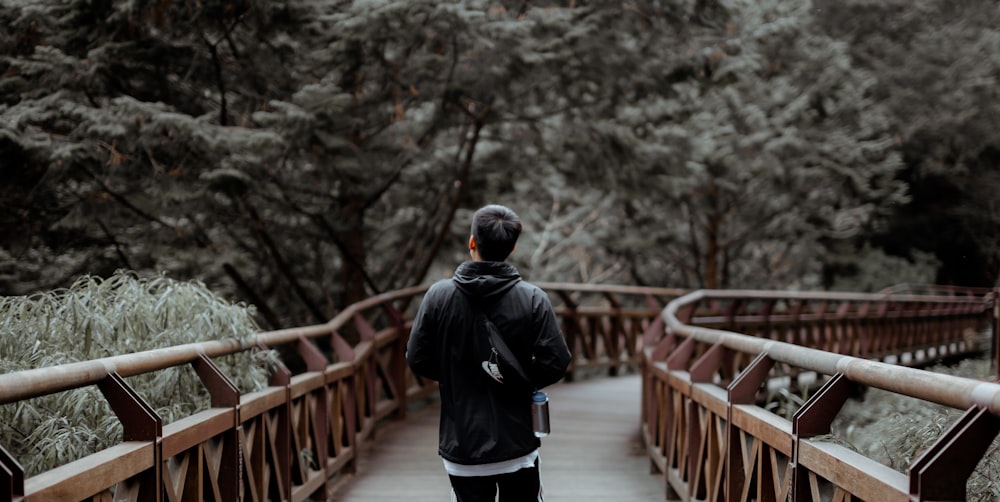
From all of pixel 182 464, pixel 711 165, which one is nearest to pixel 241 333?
pixel 182 464

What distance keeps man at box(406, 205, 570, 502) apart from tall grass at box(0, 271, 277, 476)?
61.9 inches

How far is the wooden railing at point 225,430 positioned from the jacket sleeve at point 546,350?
1.35 meters

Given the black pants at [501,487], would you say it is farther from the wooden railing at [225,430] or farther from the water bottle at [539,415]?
the wooden railing at [225,430]

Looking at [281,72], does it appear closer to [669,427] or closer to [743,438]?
[669,427]

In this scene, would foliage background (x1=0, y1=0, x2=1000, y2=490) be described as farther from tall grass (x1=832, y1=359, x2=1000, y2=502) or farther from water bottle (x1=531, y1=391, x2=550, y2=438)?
tall grass (x1=832, y1=359, x2=1000, y2=502)

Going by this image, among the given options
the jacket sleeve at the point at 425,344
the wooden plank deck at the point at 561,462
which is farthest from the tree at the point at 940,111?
the jacket sleeve at the point at 425,344

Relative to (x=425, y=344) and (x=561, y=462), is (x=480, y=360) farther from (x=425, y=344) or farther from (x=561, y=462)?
(x=561, y=462)

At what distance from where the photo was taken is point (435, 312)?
3092 mm

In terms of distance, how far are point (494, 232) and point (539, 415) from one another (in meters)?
0.68

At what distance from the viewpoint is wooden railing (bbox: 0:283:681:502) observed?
2.51 m

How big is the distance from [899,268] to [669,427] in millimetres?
18265

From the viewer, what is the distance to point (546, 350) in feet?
9.87

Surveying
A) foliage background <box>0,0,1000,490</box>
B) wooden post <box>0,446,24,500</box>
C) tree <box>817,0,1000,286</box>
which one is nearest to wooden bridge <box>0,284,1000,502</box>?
wooden post <box>0,446,24,500</box>

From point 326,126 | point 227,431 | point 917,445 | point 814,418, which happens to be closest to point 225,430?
point 227,431
